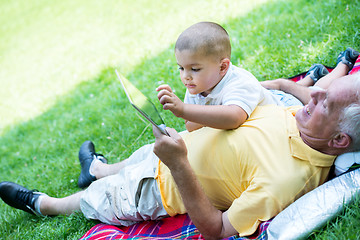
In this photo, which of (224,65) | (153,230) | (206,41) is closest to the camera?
(206,41)

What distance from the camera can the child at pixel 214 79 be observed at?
2291mm

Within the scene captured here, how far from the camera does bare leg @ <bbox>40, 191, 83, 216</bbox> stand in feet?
10.7

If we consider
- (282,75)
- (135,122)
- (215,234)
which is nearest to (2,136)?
(135,122)

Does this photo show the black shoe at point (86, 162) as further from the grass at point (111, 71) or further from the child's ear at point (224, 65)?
the child's ear at point (224, 65)

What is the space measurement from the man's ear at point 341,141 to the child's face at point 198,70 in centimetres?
82

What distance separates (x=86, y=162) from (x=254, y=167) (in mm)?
2089

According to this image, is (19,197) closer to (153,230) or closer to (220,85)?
(153,230)

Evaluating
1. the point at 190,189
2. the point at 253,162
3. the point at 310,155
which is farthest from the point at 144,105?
the point at 310,155

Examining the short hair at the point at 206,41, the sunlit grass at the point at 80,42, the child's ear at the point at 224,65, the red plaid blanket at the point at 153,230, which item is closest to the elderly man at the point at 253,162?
the red plaid blanket at the point at 153,230

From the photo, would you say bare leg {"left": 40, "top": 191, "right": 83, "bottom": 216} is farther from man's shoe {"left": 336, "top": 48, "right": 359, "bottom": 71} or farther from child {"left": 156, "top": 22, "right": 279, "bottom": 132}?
man's shoe {"left": 336, "top": 48, "right": 359, "bottom": 71}

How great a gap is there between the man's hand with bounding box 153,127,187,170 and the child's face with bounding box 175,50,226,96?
416 mm

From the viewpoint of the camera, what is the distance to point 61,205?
131 inches

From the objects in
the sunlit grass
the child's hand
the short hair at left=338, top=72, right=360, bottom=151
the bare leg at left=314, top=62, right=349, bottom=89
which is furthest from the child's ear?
the sunlit grass

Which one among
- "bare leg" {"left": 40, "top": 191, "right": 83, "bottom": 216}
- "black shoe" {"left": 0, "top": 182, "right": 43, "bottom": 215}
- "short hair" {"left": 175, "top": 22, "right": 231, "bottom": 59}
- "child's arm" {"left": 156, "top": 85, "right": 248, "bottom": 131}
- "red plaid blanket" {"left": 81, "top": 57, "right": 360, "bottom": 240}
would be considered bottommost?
"red plaid blanket" {"left": 81, "top": 57, "right": 360, "bottom": 240}
